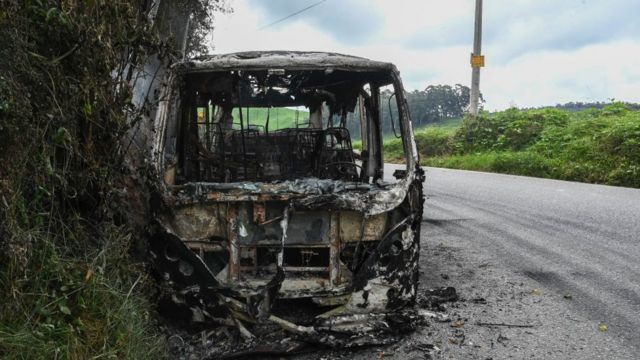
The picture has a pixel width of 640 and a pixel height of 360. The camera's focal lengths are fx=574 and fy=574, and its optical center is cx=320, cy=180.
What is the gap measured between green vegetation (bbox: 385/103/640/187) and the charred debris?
8323 mm

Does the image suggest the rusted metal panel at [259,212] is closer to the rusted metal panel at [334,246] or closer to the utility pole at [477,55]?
the rusted metal panel at [334,246]

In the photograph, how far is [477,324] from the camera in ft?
12.7

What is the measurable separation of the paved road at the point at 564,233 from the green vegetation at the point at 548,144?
1067 mm

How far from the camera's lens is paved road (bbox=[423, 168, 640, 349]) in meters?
4.34

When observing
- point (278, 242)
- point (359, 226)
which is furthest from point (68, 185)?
point (359, 226)

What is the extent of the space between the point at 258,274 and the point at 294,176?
67.5 inches

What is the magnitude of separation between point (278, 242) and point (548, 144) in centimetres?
1175

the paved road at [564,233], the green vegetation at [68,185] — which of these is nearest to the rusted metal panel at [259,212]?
the green vegetation at [68,185]

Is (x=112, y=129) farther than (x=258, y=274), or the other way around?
(x=258, y=274)

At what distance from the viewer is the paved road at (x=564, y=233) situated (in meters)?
4.34

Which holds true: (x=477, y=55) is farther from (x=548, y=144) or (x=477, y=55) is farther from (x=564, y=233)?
(x=564, y=233)

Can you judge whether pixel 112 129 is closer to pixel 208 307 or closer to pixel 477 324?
pixel 208 307

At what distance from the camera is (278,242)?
388cm

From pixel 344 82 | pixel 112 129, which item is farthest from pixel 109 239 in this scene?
pixel 344 82
